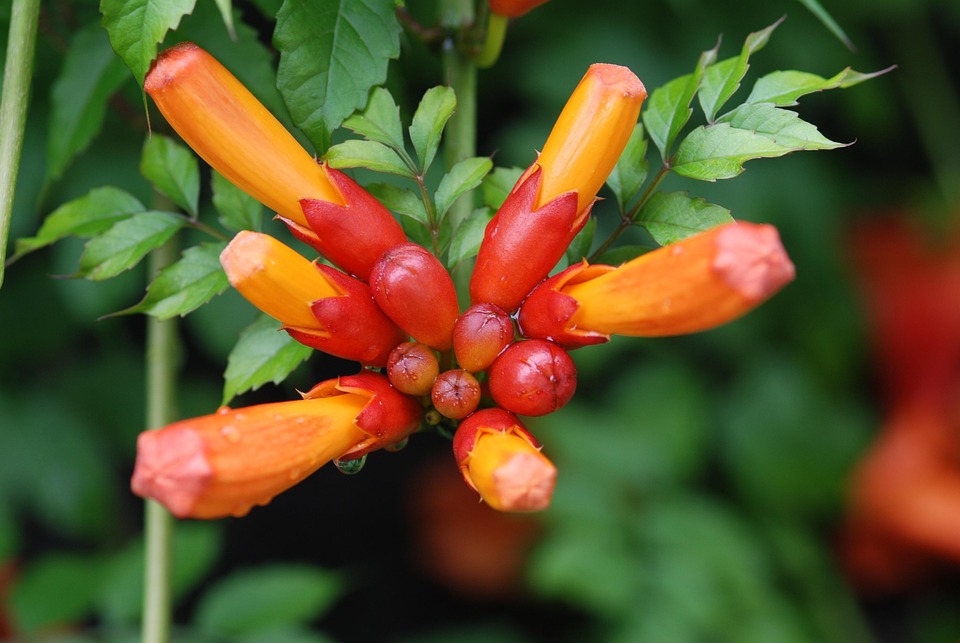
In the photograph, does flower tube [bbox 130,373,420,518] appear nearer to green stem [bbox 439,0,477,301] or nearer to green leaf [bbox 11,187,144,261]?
green stem [bbox 439,0,477,301]

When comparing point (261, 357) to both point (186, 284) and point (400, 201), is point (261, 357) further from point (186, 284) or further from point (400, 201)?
point (400, 201)

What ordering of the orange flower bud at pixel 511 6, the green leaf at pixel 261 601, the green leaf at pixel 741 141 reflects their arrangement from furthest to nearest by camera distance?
the green leaf at pixel 261 601 < the orange flower bud at pixel 511 6 < the green leaf at pixel 741 141

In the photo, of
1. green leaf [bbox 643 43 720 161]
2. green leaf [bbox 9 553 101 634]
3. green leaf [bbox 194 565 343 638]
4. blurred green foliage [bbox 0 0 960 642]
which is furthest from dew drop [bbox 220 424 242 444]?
green leaf [bbox 9 553 101 634]

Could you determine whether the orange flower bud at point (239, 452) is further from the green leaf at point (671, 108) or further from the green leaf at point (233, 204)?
the green leaf at point (671, 108)

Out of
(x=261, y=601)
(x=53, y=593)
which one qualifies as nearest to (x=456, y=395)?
(x=261, y=601)

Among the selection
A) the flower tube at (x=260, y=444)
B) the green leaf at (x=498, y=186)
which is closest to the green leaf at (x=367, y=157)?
the green leaf at (x=498, y=186)

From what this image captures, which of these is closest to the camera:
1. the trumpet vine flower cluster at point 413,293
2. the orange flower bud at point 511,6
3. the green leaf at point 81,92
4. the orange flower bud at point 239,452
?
the orange flower bud at point 239,452
